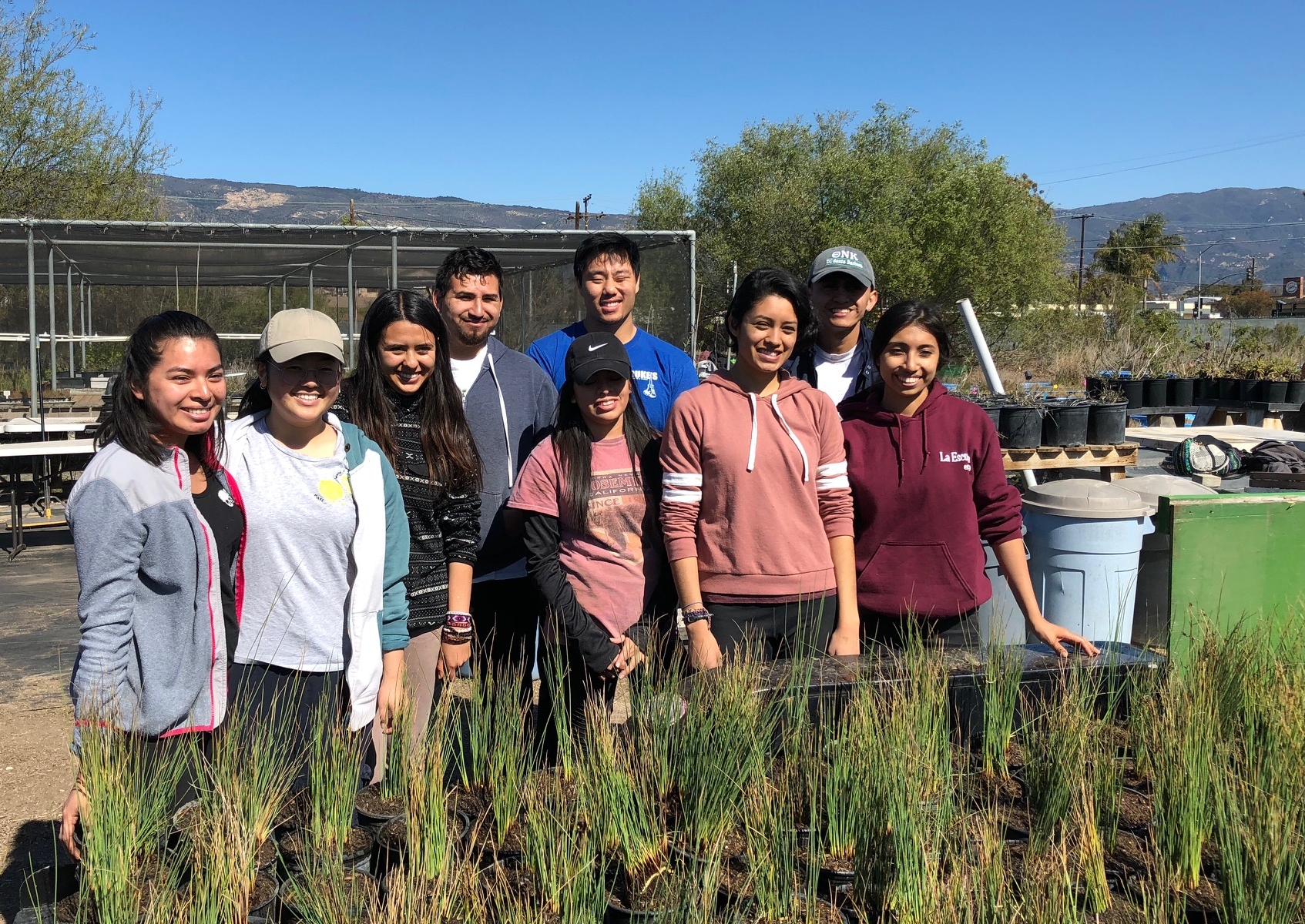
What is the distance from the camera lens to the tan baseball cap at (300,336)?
2.16 m

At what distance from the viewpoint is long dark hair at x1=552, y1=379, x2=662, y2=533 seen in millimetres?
2570

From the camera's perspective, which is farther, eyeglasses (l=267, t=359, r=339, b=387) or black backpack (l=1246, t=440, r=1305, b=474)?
black backpack (l=1246, t=440, r=1305, b=474)

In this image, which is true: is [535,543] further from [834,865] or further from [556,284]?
[556,284]

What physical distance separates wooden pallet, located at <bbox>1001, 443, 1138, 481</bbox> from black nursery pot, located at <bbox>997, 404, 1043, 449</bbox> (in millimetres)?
75

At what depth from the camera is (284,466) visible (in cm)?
222

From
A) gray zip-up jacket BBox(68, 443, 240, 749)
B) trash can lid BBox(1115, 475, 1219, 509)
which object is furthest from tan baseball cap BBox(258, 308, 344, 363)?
trash can lid BBox(1115, 475, 1219, 509)

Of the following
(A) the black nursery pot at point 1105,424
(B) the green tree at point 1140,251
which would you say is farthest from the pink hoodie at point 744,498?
(B) the green tree at point 1140,251

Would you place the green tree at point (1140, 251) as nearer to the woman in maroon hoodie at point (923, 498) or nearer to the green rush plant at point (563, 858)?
the woman in maroon hoodie at point (923, 498)

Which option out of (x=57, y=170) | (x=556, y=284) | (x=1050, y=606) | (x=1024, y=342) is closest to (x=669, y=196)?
(x=1024, y=342)

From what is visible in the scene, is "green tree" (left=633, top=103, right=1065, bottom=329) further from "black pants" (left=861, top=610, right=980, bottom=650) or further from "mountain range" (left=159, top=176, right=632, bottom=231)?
"mountain range" (left=159, top=176, right=632, bottom=231)

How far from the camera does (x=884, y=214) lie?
29547 mm

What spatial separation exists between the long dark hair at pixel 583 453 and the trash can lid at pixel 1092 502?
163 cm

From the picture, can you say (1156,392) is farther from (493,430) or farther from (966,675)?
(493,430)

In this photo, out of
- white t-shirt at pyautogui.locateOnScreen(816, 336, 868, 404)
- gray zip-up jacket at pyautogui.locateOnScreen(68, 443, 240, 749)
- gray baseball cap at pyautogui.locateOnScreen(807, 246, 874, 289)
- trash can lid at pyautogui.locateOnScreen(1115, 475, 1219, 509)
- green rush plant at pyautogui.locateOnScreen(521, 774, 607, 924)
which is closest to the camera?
green rush plant at pyautogui.locateOnScreen(521, 774, 607, 924)
